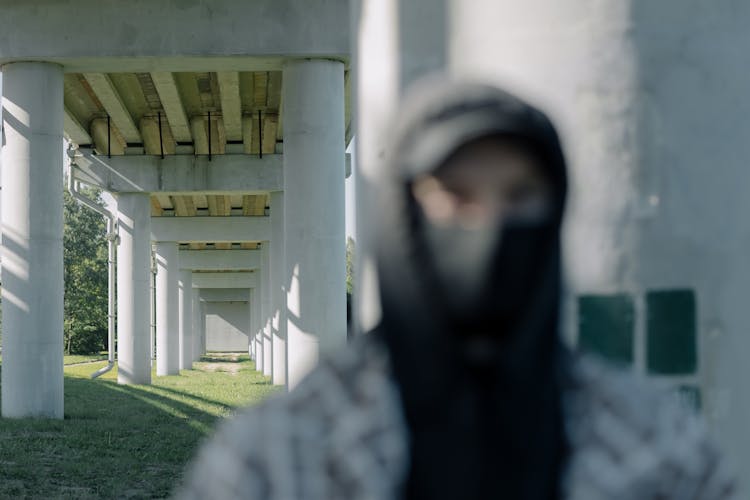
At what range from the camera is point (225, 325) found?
96.6 meters

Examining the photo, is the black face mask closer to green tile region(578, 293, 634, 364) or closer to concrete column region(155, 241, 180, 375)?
green tile region(578, 293, 634, 364)

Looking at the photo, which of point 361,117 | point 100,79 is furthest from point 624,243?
point 100,79

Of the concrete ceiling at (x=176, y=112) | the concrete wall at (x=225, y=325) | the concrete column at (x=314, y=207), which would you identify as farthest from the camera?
the concrete wall at (x=225, y=325)

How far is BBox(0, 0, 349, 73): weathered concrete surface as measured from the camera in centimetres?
1700

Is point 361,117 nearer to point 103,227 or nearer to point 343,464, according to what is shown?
point 343,464

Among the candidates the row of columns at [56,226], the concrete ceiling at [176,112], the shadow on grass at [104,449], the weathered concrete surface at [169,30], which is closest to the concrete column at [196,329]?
A: the concrete ceiling at [176,112]

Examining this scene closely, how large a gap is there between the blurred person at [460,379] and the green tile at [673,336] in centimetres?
128

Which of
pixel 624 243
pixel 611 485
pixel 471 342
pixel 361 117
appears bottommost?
pixel 611 485

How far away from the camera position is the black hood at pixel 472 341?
1420mm

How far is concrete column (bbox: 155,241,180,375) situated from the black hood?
123 feet

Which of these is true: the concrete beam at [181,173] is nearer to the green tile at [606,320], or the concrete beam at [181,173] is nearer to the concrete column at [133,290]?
the concrete column at [133,290]

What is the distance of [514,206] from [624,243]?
4.32 feet

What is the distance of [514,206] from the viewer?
→ 147 centimetres

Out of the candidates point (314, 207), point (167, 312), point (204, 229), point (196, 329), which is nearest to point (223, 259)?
point (204, 229)
